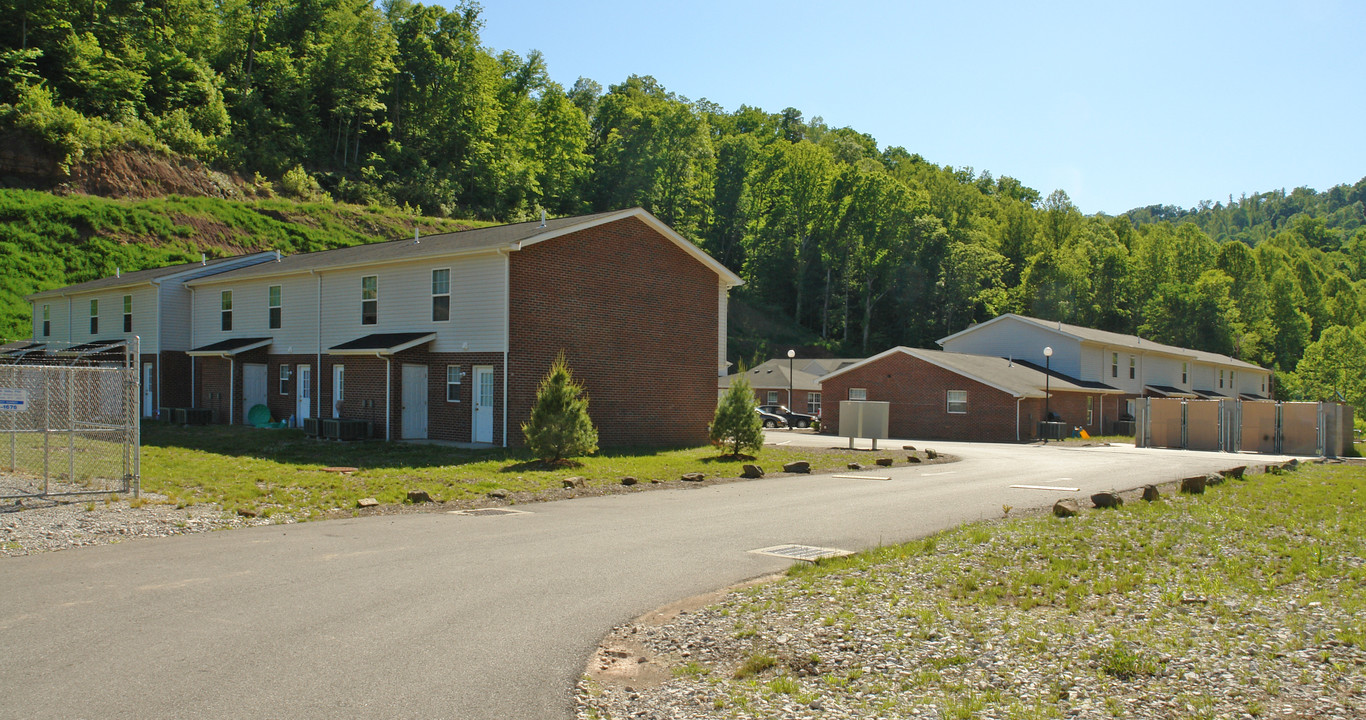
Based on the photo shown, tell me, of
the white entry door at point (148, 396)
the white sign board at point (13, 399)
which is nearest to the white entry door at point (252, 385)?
the white entry door at point (148, 396)

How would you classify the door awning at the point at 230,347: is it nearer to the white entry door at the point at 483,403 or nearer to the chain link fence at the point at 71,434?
the chain link fence at the point at 71,434

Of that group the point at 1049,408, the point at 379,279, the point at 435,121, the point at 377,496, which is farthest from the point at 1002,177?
the point at 377,496

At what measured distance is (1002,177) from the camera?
429ft

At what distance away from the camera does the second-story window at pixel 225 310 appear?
109ft

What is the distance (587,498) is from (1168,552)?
9.59m

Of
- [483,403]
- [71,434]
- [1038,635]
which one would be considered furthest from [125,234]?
[1038,635]

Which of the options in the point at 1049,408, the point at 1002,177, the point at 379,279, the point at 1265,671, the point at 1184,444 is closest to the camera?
the point at 1265,671

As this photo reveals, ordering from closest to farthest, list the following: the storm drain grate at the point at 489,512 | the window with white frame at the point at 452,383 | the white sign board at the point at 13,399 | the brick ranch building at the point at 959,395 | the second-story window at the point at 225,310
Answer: the white sign board at the point at 13,399 < the storm drain grate at the point at 489,512 < the window with white frame at the point at 452,383 < the second-story window at the point at 225,310 < the brick ranch building at the point at 959,395

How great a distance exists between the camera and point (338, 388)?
2822cm

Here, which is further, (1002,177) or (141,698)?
(1002,177)

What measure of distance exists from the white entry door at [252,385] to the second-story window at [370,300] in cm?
618

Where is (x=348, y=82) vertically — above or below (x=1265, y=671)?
above

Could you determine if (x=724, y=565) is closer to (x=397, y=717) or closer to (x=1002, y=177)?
(x=397, y=717)

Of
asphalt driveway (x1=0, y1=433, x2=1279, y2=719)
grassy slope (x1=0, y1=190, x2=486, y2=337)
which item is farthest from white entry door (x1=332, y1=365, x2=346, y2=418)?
grassy slope (x1=0, y1=190, x2=486, y2=337)
